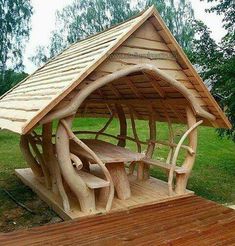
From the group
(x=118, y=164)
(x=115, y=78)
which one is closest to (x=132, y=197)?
(x=118, y=164)

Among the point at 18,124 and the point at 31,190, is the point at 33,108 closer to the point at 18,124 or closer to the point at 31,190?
the point at 18,124

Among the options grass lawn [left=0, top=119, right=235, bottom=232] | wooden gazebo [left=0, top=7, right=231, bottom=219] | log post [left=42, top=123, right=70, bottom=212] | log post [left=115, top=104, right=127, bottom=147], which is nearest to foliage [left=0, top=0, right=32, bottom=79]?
grass lawn [left=0, top=119, right=235, bottom=232]

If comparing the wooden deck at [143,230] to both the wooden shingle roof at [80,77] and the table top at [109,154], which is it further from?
the wooden shingle roof at [80,77]

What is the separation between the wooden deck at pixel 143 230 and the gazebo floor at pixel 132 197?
247mm

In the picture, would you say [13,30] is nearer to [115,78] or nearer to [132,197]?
[115,78]

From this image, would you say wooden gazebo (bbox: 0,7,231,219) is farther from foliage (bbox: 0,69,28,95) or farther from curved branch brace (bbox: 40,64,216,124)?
foliage (bbox: 0,69,28,95)

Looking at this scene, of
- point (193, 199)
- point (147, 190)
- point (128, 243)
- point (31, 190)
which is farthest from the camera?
point (31, 190)

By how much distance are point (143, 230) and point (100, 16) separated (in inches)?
1522

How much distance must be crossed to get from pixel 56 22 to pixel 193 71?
3916 cm

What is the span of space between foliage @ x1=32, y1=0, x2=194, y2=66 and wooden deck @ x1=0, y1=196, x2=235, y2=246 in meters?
36.6

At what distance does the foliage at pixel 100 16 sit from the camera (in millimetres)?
40219

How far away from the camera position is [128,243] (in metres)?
4.29

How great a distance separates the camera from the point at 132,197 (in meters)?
6.23

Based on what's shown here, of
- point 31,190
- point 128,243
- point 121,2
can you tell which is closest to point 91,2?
point 121,2
